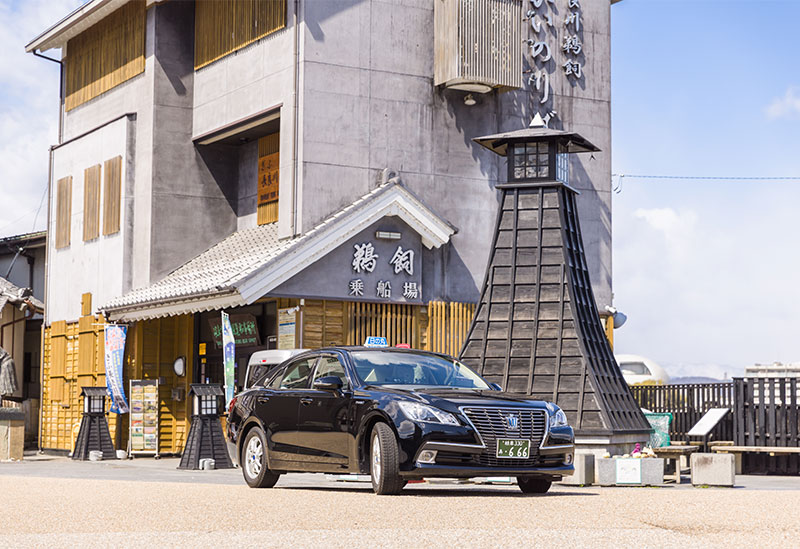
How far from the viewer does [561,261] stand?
20.4 meters

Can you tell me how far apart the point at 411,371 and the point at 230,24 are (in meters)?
16.4

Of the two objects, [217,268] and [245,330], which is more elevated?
[217,268]

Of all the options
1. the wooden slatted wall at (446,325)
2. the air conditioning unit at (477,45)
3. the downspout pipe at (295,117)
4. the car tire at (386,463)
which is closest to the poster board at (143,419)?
the downspout pipe at (295,117)

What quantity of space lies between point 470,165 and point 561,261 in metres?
6.64

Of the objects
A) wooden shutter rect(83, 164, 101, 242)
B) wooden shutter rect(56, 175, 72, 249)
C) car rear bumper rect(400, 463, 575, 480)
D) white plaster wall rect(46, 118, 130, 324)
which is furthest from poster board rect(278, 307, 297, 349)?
car rear bumper rect(400, 463, 575, 480)

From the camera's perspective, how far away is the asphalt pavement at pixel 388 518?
326 inches

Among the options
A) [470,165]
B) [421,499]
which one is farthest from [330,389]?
[470,165]

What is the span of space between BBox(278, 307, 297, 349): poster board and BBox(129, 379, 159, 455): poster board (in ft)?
14.0

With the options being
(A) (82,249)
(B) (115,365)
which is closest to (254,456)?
(B) (115,365)

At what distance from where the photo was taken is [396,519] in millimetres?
9453

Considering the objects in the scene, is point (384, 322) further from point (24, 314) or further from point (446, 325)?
point (24, 314)

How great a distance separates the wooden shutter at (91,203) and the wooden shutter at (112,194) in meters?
0.51

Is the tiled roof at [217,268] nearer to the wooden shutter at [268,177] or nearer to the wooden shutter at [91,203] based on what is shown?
the wooden shutter at [268,177]

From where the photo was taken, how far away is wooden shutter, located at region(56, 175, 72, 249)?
107ft
